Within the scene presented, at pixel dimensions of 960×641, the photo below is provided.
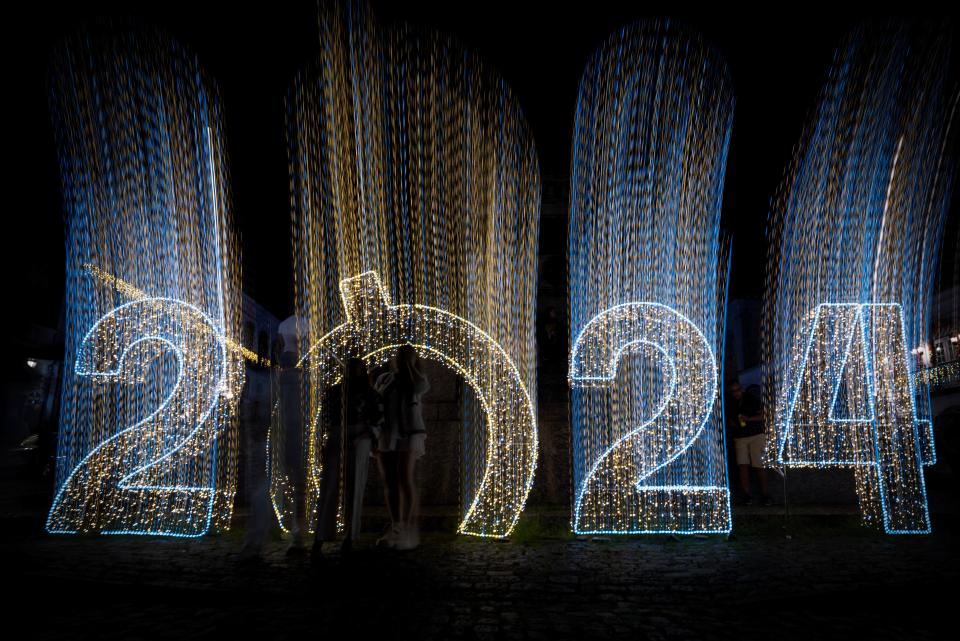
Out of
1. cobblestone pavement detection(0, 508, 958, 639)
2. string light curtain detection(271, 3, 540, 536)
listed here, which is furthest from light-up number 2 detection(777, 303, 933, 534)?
string light curtain detection(271, 3, 540, 536)

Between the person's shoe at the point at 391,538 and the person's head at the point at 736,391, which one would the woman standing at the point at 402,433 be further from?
the person's head at the point at 736,391

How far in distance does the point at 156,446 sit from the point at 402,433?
115 inches

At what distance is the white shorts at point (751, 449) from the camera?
27.9ft

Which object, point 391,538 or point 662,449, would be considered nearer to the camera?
point 391,538

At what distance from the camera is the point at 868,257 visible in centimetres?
783

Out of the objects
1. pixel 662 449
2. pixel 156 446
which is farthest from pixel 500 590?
pixel 156 446

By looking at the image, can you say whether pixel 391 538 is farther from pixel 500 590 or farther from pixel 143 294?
pixel 143 294

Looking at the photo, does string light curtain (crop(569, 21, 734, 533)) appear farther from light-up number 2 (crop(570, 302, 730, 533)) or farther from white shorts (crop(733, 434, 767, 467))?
white shorts (crop(733, 434, 767, 467))

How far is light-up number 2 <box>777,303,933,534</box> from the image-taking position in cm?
696

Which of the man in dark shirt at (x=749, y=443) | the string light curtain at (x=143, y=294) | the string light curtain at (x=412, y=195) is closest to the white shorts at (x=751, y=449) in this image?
the man in dark shirt at (x=749, y=443)

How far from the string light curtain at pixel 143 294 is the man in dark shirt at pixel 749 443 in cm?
650

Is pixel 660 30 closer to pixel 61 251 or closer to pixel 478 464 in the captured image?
pixel 478 464

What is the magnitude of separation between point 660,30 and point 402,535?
674cm

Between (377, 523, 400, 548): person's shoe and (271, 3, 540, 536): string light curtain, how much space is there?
149 centimetres
